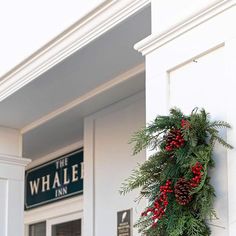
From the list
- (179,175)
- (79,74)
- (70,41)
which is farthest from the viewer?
(79,74)

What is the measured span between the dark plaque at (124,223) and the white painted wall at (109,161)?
0.06m

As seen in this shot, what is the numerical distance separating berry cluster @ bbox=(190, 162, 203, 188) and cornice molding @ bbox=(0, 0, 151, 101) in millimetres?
1316

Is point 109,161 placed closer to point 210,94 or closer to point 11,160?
point 11,160

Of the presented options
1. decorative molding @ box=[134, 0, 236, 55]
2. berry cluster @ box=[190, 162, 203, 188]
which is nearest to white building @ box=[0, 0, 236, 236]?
decorative molding @ box=[134, 0, 236, 55]

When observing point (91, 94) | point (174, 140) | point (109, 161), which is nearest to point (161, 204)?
point (174, 140)

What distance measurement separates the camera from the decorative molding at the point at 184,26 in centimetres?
323

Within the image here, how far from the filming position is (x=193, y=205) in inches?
118

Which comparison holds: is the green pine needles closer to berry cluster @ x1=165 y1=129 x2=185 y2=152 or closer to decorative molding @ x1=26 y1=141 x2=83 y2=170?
berry cluster @ x1=165 y1=129 x2=185 y2=152

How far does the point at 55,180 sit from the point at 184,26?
5.10 metres

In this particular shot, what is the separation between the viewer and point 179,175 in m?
3.09

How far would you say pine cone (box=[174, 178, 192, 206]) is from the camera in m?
2.96

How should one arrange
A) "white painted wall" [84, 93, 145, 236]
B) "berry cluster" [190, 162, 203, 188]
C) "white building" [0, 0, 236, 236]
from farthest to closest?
1. "white painted wall" [84, 93, 145, 236]
2. "white building" [0, 0, 236, 236]
3. "berry cluster" [190, 162, 203, 188]

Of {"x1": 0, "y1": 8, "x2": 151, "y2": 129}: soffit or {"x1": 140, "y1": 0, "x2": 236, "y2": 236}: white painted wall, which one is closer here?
{"x1": 140, "y1": 0, "x2": 236, "y2": 236}: white painted wall

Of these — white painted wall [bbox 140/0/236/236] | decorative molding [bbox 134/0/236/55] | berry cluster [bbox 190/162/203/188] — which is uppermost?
decorative molding [bbox 134/0/236/55]
